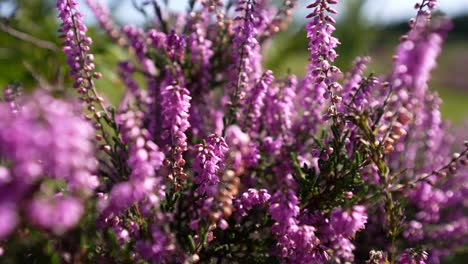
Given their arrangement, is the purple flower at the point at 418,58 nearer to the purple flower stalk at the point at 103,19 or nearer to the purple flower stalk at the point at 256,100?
the purple flower stalk at the point at 256,100

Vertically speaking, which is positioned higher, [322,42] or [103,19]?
[103,19]

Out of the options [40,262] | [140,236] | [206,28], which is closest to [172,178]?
[140,236]

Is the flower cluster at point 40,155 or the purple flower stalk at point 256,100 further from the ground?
the purple flower stalk at point 256,100

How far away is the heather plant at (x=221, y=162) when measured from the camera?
3.06ft

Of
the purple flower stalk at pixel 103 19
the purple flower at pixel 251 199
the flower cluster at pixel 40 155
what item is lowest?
the flower cluster at pixel 40 155

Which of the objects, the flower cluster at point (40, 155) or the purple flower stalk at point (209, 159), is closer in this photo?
the flower cluster at point (40, 155)

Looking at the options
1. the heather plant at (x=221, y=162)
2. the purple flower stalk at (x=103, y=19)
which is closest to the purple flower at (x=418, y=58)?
the heather plant at (x=221, y=162)

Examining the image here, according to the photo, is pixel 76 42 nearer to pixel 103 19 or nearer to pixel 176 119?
pixel 176 119

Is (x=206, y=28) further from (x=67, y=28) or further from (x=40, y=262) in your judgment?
(x=40, y=262)

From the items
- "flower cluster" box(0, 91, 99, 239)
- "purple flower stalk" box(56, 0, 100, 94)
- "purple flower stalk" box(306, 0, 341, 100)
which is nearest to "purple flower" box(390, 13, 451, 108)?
"purple flower stalk" box(306, 0, 341, 100)

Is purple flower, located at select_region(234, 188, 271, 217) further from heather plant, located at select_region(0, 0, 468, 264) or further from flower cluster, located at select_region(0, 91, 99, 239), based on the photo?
flower cluster, located at select_region(0, 91, 99, 239)

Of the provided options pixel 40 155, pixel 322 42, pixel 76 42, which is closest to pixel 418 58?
pixel 322 42

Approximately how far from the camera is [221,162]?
1598mm

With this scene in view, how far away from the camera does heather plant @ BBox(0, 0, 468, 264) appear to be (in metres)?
0.93
